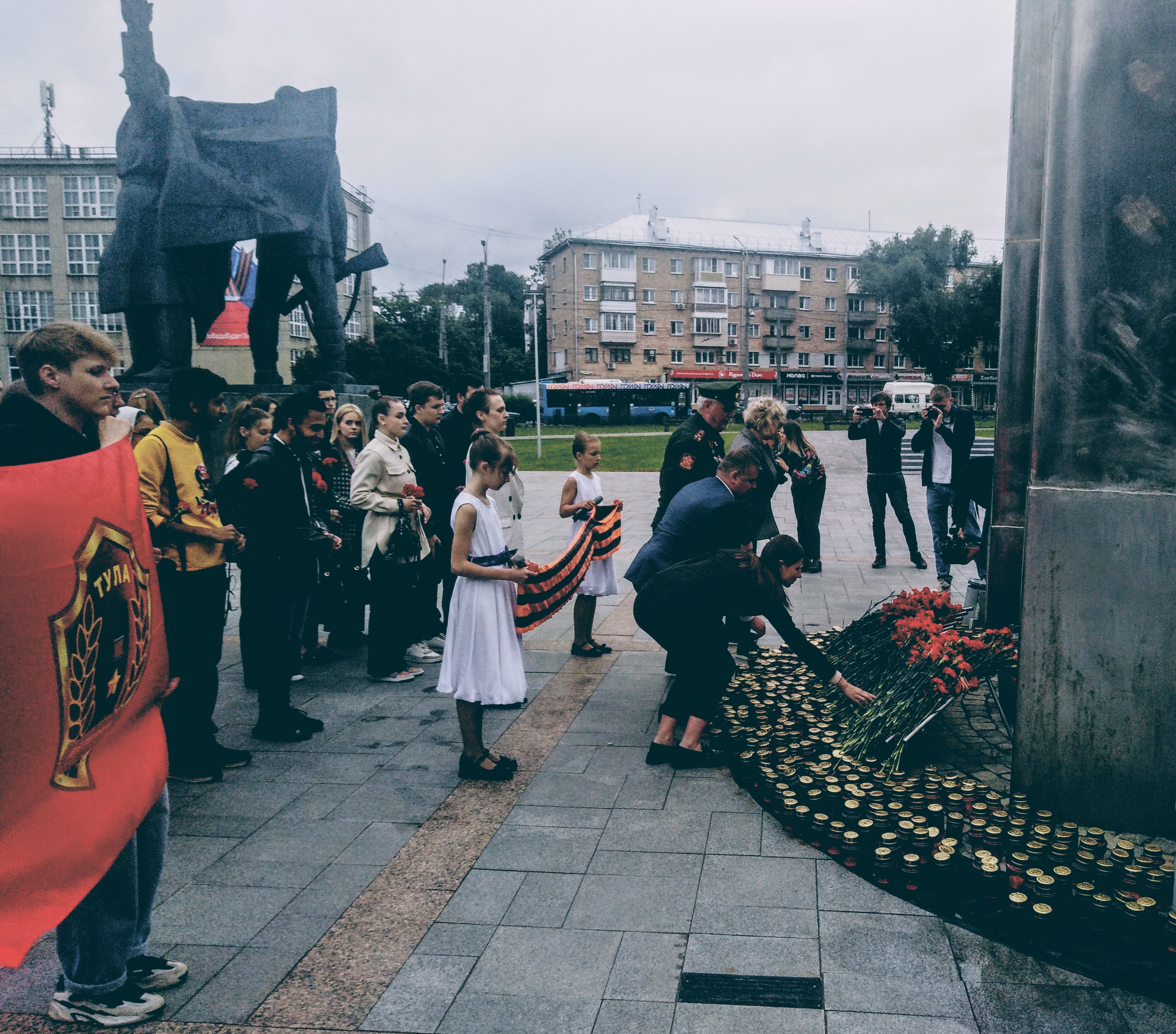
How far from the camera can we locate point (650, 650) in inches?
273

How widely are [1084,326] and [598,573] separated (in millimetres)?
3701

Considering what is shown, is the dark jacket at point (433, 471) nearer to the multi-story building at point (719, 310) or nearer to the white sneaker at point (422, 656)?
the white sneaker at point (422, 656)

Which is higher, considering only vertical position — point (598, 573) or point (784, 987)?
point (598, 573)

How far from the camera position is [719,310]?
7412cm

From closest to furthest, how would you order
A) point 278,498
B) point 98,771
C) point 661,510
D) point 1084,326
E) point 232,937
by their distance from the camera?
1. point 98,771
2. point 232,937
3. point 1084,326
4. point 278,498
5. point 661,510

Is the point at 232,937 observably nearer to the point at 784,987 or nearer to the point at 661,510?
the point at 784,987

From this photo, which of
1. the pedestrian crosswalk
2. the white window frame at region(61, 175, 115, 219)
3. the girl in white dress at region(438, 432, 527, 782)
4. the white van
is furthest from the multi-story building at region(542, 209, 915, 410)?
the girl in white dress at region(438, 432, 527, 782)

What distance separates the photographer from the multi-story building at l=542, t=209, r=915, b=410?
71.3m

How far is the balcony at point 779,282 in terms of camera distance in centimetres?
7531

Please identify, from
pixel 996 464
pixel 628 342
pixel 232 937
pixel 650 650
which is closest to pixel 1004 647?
pixel 996 464

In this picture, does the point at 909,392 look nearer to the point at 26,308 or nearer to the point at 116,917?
the point at 26,308


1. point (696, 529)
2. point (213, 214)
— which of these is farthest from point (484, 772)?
point (213, 214)

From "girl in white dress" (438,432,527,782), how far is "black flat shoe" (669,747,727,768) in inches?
33.5

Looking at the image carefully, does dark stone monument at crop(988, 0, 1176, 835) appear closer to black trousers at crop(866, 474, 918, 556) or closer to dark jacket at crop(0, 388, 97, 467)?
dark jacket at crop(0, 388, 97, 467)
